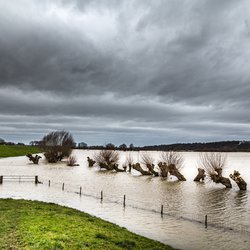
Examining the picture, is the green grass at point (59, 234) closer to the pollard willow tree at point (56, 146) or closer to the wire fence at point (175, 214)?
the wire fence at point (175, 214)

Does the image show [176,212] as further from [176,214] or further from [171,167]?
[171,167]

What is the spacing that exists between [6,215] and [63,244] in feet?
26.2

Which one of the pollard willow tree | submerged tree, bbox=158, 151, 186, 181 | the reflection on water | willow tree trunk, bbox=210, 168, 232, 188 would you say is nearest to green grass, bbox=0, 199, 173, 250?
the reflection on water

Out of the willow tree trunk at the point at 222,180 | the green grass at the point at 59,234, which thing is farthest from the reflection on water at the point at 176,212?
the willow tree trunk at the point at 222,180

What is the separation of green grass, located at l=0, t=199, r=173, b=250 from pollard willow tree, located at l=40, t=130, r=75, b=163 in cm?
9499

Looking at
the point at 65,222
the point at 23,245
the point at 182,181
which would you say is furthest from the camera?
the point at 182,181

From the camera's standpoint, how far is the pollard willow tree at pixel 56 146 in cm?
11662

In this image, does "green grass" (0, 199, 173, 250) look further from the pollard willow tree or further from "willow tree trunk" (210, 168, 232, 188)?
the pollard willow tree

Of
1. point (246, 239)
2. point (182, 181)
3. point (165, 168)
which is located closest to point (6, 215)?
point (246, 239)

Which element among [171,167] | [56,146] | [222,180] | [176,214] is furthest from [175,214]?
[56,146]

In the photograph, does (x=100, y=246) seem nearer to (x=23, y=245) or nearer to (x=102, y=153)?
(x=23, y=245)

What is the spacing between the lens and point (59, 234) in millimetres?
16891

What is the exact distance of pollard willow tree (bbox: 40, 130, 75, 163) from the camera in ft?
383

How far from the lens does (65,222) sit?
20219 millimetres
